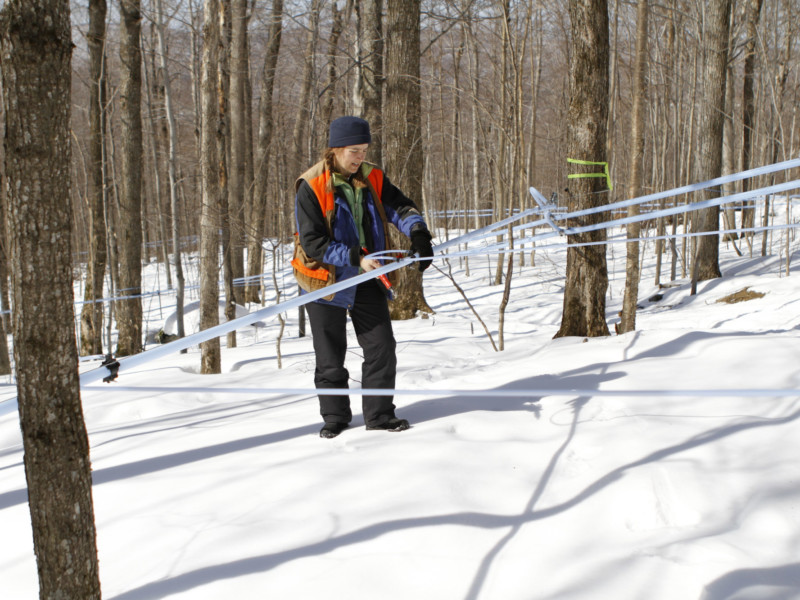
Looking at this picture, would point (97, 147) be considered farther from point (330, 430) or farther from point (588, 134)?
point (330, 430)

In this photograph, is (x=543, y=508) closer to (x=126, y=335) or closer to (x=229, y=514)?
(x=229, y=514)

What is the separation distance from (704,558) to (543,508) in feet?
1.85

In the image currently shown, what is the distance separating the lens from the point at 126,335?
33.3ft

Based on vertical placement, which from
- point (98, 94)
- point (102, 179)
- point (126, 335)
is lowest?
point (126, 335)

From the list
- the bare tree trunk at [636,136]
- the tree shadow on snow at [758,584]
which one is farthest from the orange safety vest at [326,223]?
the bare tree trunk at [636,136]

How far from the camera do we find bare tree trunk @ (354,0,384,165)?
9094 mm

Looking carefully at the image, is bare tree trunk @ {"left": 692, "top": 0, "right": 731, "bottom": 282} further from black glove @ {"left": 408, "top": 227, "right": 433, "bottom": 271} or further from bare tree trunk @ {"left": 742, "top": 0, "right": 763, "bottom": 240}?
black glove @ {"left": 408, "top": 227, "right": 433, "bottom": 271}

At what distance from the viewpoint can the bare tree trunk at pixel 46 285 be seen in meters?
1.61

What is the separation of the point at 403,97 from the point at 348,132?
529 centimetres

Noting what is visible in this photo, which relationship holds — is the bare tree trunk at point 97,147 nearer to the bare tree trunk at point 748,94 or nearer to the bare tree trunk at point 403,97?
the bare tree trunk at point 403,97

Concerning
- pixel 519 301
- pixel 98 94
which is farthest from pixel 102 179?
pixel 519 301

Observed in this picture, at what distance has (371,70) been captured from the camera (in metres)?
9.04

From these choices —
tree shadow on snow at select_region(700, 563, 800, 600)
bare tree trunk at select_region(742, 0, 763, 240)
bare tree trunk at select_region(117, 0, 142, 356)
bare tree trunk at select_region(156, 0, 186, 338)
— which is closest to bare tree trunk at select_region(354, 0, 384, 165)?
bare tree trunk at select_region(156, 0, 186, 338)

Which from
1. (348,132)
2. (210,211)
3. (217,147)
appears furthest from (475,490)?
(217,147)
